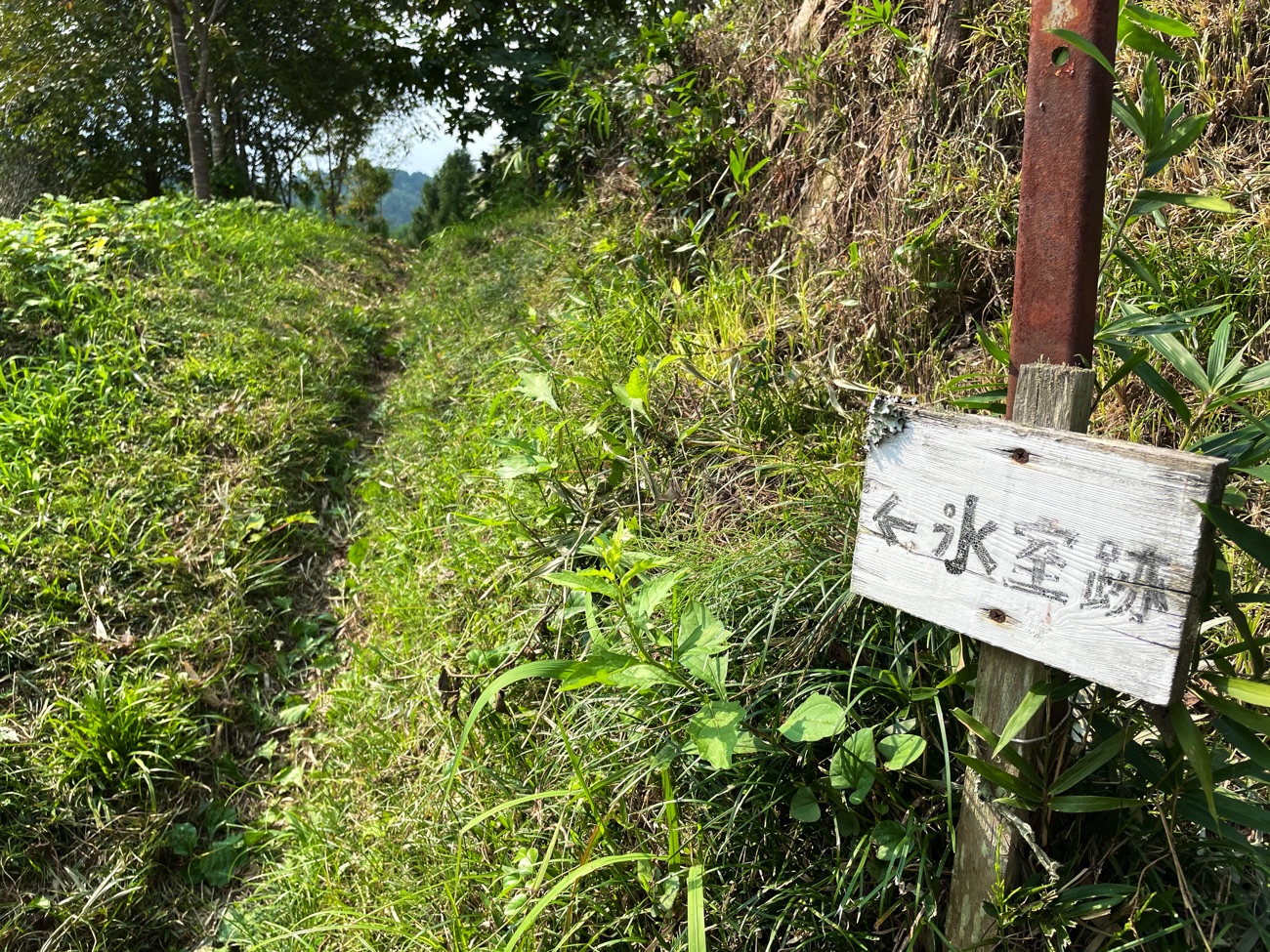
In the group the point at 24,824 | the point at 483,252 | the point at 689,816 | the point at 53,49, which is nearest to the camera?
the point at 689,816

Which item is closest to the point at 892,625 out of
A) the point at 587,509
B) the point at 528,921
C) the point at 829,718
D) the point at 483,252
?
the point at 829,718

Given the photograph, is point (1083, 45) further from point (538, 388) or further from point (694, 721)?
point (538, 388)

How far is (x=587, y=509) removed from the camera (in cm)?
256

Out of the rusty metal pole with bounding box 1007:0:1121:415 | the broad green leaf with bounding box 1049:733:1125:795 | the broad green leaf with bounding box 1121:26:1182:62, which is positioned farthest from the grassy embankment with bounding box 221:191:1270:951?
the broad green leaf with bounding box 1121:26:1182:62

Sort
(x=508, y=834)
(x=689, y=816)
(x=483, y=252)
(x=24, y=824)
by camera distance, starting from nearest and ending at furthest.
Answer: (x=689, y=816) → (x=508, y=834) → (x=24, y=824) → (x=483, y=252)

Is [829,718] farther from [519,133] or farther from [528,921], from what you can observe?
[519,133]

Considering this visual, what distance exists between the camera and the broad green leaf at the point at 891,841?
1.44 m

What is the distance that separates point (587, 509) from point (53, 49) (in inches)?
545

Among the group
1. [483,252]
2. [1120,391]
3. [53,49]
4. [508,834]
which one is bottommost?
[508,834]

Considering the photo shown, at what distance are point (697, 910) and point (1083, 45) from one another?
1.51m

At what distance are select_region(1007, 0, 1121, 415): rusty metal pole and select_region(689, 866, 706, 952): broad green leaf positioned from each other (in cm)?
101

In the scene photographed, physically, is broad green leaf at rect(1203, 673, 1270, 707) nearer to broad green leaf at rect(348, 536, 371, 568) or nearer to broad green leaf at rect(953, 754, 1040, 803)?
broad green leaf at rect(953, 754, 1040, 803)

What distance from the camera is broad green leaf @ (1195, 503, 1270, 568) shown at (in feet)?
3.37

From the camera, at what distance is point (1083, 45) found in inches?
43.8
